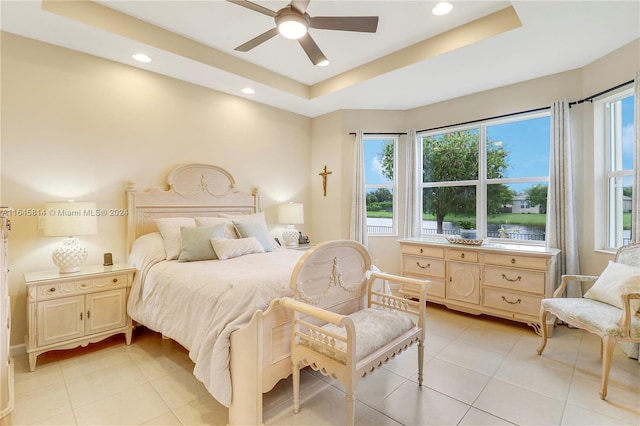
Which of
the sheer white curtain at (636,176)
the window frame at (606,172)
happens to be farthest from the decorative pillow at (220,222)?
the window frame at (606,172)

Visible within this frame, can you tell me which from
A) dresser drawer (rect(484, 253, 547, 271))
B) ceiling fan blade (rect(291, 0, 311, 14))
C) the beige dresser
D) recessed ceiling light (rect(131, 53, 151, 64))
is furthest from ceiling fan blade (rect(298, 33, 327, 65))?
dresser drawer (rect(484, 253, 547, 271))

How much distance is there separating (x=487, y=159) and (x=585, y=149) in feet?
3.44

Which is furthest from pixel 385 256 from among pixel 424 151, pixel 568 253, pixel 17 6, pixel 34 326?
pixel 17 6

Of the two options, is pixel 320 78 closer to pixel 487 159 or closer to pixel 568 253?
pixel 487 159

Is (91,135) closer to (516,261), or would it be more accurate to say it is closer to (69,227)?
(69,227)

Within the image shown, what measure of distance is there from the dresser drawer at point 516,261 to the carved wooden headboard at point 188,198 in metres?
3.06

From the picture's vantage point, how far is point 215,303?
6.41 feet

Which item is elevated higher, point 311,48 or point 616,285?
point 311,48

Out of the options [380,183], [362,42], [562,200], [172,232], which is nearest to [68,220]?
[172,232]

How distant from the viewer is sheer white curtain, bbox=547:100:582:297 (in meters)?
3.30

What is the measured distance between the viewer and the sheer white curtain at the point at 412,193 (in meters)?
4.63

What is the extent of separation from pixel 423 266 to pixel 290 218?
6.48 ft

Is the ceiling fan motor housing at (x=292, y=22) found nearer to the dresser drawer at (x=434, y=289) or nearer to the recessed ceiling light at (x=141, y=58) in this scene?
the recessed ceiling light at (x=141, y=58)

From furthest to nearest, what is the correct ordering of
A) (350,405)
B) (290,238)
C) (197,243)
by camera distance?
(290,238) < (197,243) < (350,405)
